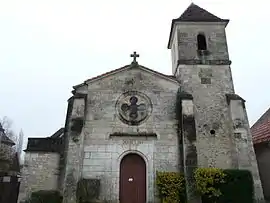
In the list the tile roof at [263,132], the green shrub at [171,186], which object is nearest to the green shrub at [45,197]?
the green shrub at [171,186]

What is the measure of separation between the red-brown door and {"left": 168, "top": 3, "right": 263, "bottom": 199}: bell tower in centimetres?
240

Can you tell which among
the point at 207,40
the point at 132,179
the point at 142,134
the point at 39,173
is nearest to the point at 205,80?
the point at 207,40

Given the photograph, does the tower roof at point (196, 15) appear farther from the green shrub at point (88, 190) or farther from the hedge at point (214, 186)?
the green shrub at point (88, 190)

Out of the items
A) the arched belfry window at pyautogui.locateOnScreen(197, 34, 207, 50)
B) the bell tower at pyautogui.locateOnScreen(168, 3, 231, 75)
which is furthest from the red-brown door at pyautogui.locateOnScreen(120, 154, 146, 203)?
the arched belfry window at pyautogui.locateOnScreen(197, 34, 207, 50)

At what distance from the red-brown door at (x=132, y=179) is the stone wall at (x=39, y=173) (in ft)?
12.3

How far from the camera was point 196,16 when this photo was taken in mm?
19688

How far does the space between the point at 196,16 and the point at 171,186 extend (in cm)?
1186

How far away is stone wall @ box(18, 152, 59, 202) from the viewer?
15.3m

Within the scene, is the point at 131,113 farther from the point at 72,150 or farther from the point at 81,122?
the point at 72,150

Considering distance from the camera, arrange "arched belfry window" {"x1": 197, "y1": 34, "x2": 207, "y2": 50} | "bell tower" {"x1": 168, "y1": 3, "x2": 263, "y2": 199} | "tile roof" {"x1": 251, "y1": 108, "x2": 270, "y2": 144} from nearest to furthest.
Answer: "bell tower" {"x1": 168, "y1": 3, "x2": 263, "y2": 199} < "tile roof" {"x1": 251, "y1": 108, "x2": 270, "y2": 144} < "arched belfry window" {"x1": 197, "y1": 34, "x2": 207, "y2": 50}

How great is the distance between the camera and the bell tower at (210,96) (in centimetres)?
1503

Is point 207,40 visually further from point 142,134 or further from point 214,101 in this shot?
point 142,134

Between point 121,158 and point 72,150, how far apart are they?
255cm

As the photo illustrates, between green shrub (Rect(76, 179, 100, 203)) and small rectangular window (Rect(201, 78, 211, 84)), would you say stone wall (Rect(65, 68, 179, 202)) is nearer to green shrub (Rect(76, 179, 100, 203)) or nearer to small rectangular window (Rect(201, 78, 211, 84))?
green shrub (Rect(76, 179, 100, 203))
